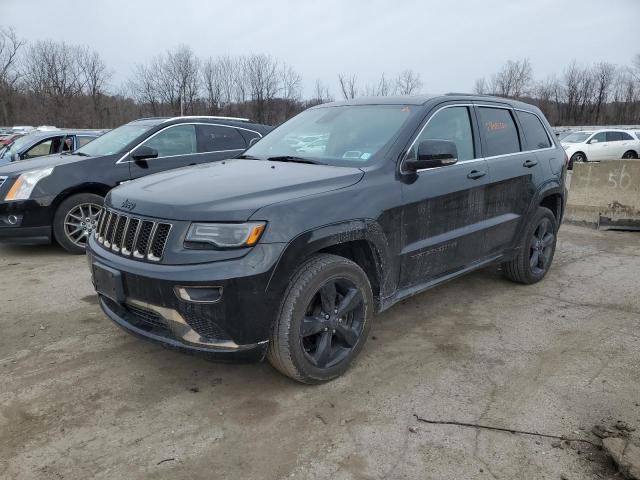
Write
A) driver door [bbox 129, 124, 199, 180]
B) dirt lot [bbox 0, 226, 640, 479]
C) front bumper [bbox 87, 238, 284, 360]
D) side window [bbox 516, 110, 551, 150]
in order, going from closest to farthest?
1. dirt lot [bbox 0, 226, 640, 479]
2. front bumper [bbox 87, 238, 284, 360]
3. side window [bbox 516, 110, 551, 150]
4. driver door [bbox 129, 124, 199, 180]

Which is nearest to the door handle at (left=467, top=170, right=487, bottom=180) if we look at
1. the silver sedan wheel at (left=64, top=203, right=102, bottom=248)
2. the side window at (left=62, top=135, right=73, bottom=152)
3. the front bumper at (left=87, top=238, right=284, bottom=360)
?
the front bumper at (left=87, top=238, right=284, bottom=360)

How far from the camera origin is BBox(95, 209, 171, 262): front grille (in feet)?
9.23

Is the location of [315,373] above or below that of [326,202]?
below

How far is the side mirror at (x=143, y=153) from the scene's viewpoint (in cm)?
657

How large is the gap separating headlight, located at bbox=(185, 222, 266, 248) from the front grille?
236mm

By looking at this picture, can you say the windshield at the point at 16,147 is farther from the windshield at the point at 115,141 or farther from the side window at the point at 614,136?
the side window at the point at 614,136

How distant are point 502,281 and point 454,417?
281 centimetres

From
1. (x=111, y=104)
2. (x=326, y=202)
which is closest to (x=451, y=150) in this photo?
(x=326, y=202)

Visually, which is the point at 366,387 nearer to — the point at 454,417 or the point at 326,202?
the point at 454,417

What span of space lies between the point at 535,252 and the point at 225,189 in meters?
3.54

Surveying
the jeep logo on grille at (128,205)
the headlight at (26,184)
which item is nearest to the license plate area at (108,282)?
the jeep logo on grille at (128,205)

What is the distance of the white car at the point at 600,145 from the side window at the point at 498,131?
1747 centimetres

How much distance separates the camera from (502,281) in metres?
5.34

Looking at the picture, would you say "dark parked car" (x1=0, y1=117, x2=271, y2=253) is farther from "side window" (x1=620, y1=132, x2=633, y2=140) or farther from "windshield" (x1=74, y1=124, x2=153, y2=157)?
"side window" (x1=620, y1=132, x2=633, y2=140)
